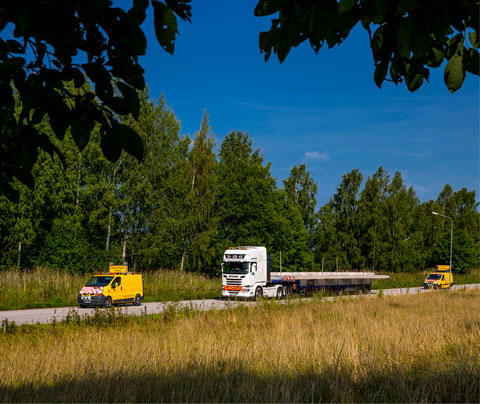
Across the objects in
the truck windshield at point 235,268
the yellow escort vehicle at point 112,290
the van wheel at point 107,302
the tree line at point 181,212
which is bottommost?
the van wheel at point 107,302

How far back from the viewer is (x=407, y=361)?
23.7ft

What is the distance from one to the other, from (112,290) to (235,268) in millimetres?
7754

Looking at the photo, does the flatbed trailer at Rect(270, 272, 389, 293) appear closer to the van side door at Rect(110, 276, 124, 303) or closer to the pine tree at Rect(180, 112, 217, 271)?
the van side door at Rect(110, 276, 124, 303)

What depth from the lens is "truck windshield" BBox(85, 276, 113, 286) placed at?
883 inches

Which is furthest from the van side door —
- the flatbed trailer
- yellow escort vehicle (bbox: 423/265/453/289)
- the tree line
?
yellow escort vehicle (bbox: 423/265/453/289)

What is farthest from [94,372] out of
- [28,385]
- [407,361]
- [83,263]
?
[83,263]

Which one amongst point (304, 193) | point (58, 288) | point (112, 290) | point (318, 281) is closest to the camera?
point (112, 290)

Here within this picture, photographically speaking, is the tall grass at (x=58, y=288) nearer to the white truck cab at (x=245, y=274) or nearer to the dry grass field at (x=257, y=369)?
the white truck cab at (x=245, y=274)

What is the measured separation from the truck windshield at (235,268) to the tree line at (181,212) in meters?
9.52

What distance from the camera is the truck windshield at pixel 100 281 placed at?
883 inches

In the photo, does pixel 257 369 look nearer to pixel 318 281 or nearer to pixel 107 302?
pixel 107 302

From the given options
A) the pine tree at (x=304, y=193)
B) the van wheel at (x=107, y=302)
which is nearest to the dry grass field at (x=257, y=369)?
the van wheel at (x=107, y=302)

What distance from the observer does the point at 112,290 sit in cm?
2262

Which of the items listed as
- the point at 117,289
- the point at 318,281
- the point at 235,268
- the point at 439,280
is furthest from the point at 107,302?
the point at 439,280
